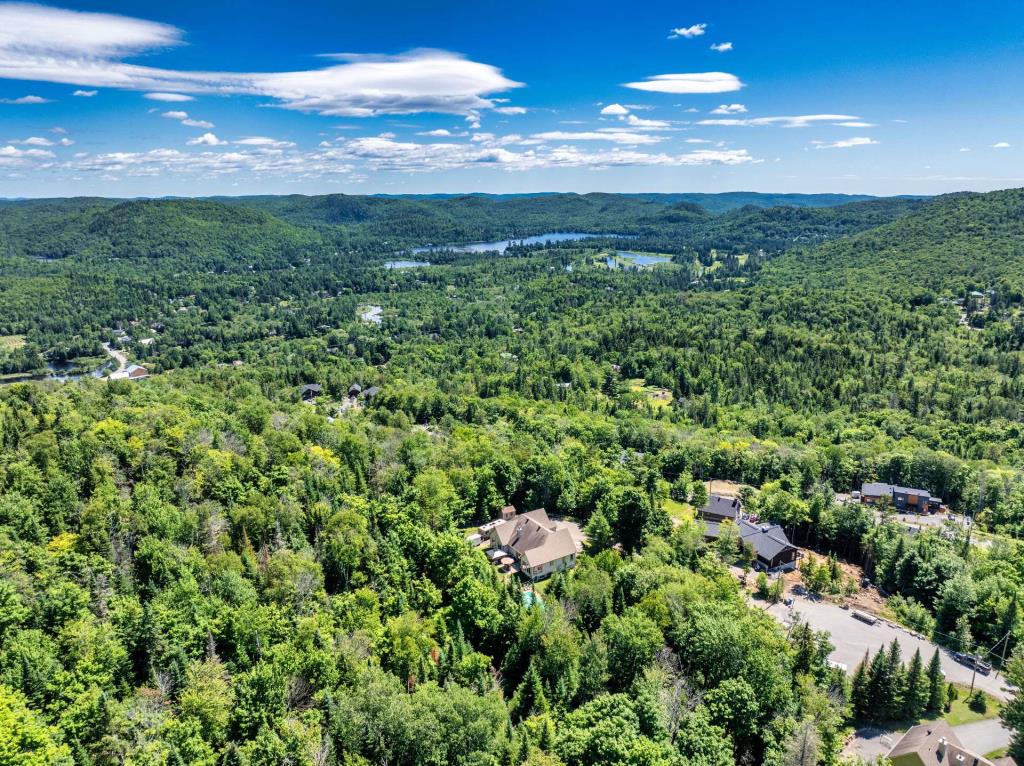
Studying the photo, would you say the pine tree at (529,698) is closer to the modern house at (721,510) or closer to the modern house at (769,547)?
the modern house at (769,547)

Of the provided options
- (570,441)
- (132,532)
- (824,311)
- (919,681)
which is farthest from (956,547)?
(824,311)

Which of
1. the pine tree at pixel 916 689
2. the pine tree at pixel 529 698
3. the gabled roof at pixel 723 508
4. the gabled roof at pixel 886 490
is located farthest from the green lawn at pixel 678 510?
the pine tree at pixel 529 698

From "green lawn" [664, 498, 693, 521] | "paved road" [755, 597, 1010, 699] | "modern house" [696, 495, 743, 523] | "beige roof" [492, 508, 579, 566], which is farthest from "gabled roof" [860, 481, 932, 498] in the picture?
"beige roof" [492, 508, 579, 566]

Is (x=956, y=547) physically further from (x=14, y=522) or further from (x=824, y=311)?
(x=824, y=311)

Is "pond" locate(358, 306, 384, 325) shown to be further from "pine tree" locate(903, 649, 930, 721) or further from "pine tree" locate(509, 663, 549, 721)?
"pine tree" locate(903, 649, 930, 721)

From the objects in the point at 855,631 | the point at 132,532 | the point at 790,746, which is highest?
the point at 132,532

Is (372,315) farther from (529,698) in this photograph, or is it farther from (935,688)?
(935,688)
